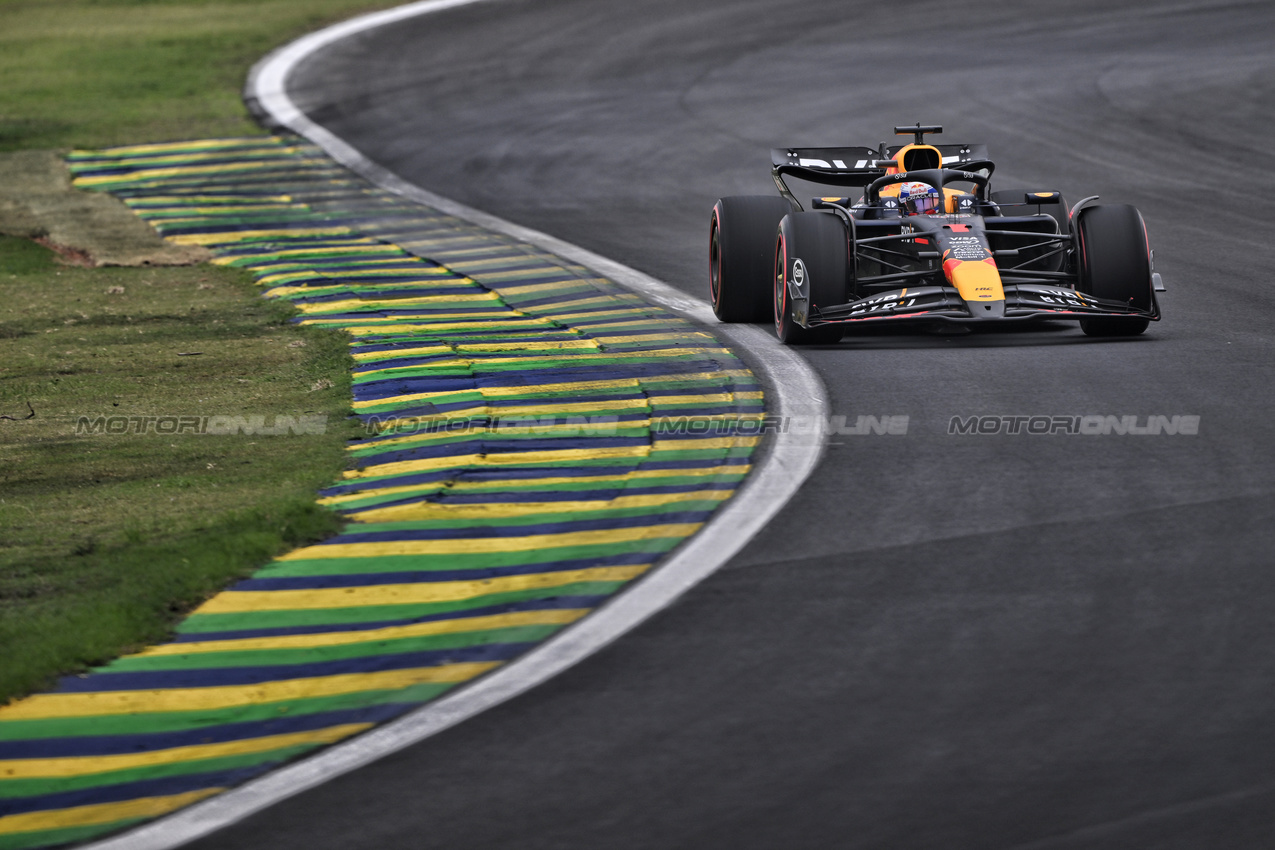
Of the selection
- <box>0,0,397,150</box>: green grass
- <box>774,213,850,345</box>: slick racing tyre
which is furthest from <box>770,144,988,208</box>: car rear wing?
<box>0,0,397,150</box>: green grass

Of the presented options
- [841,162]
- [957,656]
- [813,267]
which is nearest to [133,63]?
[841,162]

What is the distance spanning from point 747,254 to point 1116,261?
2464mm

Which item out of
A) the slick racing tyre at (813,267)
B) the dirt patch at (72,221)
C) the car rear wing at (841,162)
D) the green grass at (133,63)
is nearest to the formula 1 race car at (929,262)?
the slick racing tyre at (813,267)

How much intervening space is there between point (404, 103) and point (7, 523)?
63.5 feet

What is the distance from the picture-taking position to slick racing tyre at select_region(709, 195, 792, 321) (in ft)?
37.7

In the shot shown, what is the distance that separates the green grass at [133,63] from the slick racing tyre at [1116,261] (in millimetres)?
15542

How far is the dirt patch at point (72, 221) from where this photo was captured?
16094 millimetres

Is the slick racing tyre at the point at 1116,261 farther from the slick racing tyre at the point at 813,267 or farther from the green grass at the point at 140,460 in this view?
the green grass at the point at 140,460

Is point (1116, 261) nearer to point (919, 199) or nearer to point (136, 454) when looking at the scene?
point (919, 199)

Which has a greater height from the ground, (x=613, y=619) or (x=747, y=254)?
(x=747, y=254)

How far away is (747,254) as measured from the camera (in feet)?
37.7

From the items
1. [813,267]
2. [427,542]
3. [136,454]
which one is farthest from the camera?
[813,267]

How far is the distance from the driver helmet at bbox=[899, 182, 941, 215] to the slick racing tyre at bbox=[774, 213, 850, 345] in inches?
33.9

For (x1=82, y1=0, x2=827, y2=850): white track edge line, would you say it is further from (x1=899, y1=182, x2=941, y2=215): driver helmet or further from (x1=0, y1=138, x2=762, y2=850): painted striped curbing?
(x1=899, y1=182, x2=941, y2=215): driver helmet
